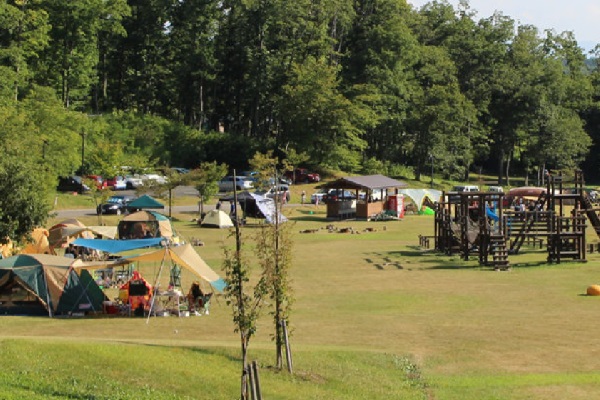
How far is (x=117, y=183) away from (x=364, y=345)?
5031 cm

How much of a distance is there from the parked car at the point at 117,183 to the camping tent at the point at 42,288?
138ft

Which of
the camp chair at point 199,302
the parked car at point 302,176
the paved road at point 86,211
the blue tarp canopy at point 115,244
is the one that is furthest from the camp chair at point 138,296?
the parked car at point 302,176

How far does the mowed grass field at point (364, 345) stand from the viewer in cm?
1555

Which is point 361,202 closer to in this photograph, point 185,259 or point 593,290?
point 593,290

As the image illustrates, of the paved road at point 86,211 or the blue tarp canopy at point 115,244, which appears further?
the paved road at point 86,211

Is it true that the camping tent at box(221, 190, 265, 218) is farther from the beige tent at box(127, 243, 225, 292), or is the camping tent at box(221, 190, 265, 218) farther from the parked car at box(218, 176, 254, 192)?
the beige tent at box(127, 243, 225, 292)

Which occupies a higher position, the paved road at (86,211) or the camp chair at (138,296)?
the paved road at (86,211)

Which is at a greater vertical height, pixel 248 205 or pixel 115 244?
pixel 248 205

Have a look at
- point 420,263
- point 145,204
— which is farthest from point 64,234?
point 420,263

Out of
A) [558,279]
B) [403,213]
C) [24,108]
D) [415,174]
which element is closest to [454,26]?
[415,174]

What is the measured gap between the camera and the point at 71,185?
64.4 m

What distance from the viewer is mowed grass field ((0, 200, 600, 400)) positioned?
51.0ft

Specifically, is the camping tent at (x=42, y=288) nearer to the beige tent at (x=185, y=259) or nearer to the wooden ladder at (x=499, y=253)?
the beige tent at (x=185, y=259)

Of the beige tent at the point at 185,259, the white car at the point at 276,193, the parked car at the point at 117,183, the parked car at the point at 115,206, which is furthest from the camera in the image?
the parked car at the point at 117,183
